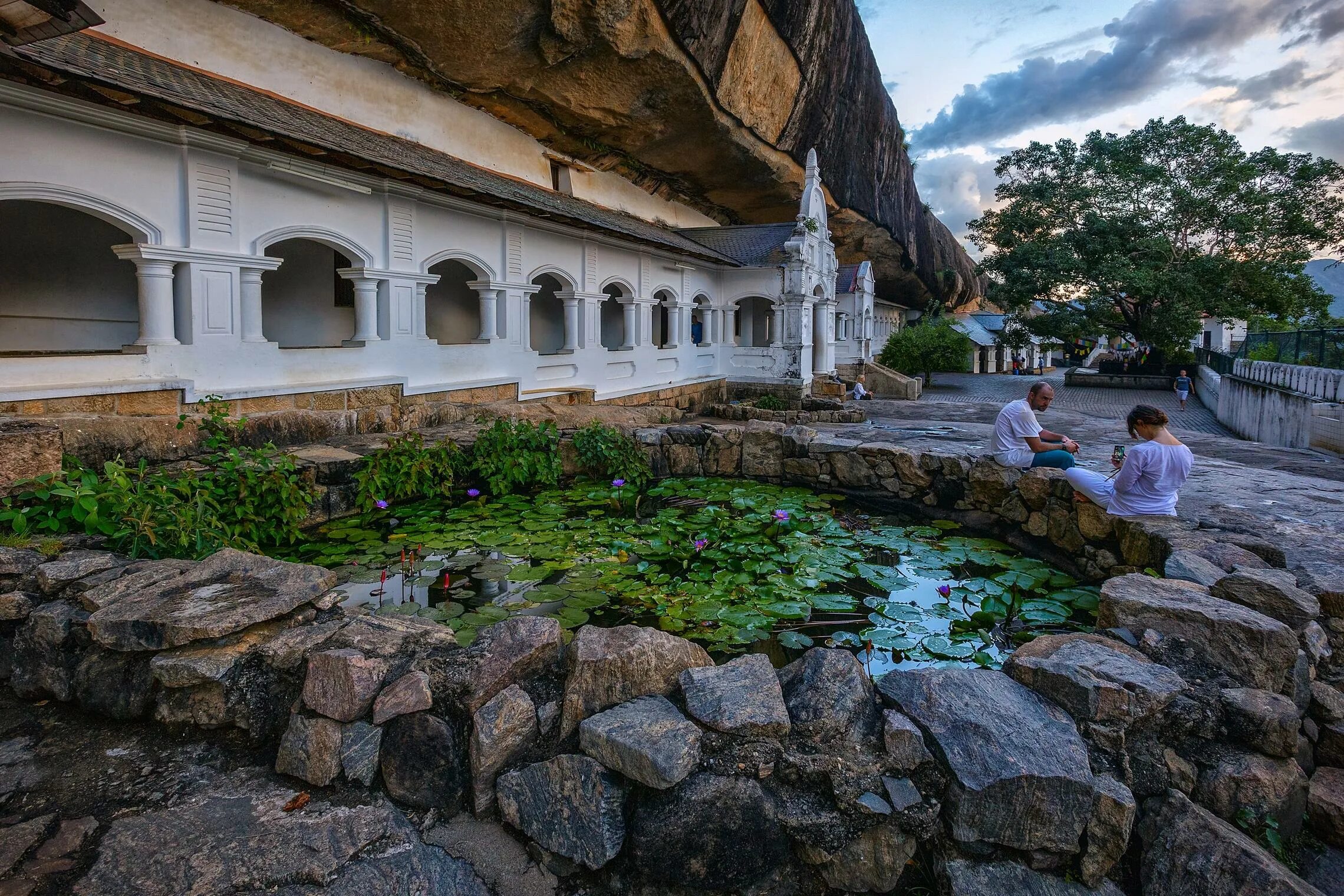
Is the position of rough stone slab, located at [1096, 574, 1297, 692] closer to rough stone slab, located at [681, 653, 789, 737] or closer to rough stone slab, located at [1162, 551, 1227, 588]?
rough stone slab, located at [1162, 551, 1227, 588]

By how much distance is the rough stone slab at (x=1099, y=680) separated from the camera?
2604mm

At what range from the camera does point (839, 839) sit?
240 cm

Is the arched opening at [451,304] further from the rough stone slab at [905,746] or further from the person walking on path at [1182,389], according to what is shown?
the person walking on path at [1182,389]

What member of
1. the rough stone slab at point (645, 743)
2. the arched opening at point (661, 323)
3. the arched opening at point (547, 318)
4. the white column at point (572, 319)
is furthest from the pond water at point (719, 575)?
the arched opening at point (661, 323)

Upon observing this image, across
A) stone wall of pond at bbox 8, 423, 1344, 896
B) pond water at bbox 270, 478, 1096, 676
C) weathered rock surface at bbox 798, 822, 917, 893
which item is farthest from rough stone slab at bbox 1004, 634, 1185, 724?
pond water at bbox 270, 478, 1096, 676

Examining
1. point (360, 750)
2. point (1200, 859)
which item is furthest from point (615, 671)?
point (1200, 859)

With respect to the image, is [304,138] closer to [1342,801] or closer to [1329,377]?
[1342,801]

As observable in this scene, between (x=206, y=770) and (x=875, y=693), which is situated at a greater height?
(x=875, y=693)

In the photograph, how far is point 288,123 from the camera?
26.4 feet

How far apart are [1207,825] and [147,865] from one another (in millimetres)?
3233

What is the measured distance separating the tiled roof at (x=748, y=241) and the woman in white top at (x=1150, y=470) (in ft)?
47.2

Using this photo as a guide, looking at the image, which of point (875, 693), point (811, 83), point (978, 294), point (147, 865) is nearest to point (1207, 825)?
point (875, 693)

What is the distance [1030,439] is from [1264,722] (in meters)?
4.30

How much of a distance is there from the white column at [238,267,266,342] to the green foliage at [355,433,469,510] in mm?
2049
